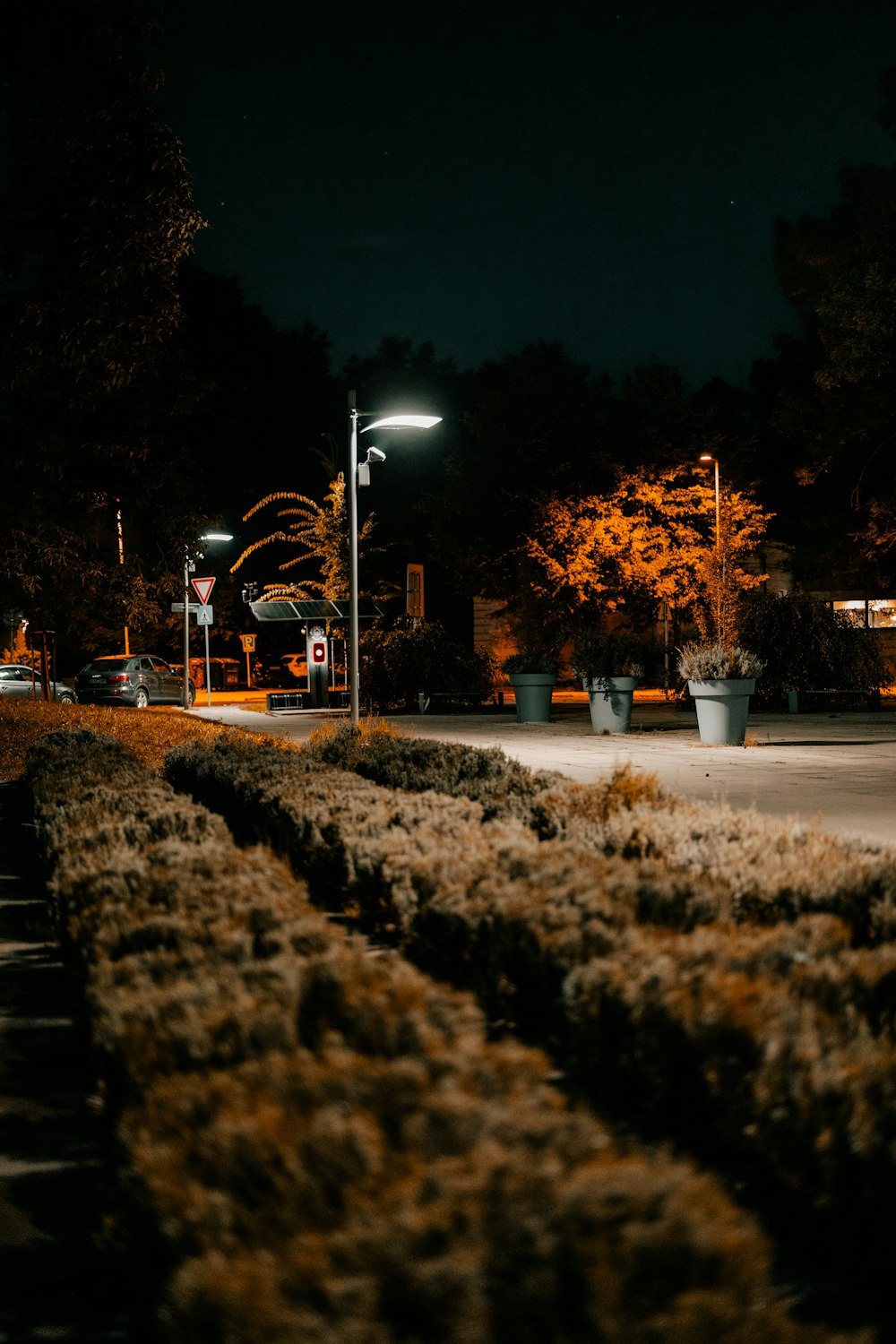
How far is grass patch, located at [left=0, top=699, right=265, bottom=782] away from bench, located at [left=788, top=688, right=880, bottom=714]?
44.9 ft

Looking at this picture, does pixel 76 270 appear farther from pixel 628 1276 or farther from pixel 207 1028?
pixel 628 1276

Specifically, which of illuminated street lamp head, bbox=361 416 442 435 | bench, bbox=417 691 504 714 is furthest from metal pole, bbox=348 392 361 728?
bench, bbox=417 691 504 714

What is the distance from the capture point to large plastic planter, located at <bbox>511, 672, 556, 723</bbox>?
25969mm

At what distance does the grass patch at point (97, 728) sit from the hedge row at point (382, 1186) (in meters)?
12.3

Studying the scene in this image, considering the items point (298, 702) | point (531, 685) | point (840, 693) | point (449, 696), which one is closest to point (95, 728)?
point (531, 685)

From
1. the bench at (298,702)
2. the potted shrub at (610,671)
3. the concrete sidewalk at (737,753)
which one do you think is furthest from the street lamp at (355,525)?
the bench at (298,702)

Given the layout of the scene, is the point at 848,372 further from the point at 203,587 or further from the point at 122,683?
the point at 122,683

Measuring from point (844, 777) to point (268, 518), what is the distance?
48.7m

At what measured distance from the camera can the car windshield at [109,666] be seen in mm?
37719

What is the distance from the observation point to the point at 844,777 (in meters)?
14.7

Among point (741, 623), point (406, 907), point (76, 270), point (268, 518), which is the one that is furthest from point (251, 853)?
point (268, 518)

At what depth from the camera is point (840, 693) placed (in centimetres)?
2903

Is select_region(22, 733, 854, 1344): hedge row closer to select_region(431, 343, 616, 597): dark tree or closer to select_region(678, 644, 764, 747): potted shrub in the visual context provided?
select_region(678, 644, 764, 747): potted shrub

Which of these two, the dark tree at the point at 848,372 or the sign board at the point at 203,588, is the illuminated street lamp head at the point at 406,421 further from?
the dark tree at the point at 848,372
